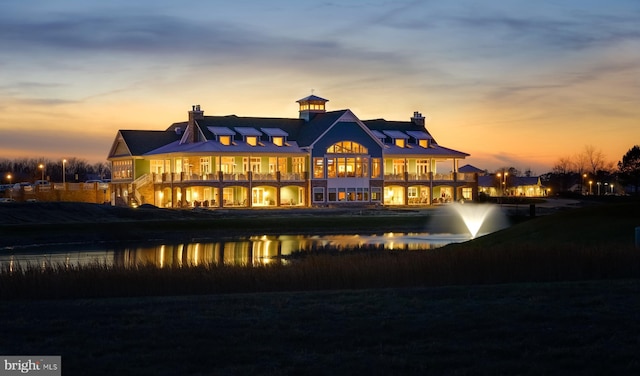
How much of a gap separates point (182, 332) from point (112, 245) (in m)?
35.6

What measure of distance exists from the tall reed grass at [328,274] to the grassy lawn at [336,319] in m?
0.05

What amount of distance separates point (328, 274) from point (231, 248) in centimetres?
2579

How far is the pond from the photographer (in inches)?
1545

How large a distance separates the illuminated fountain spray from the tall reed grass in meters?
25.4

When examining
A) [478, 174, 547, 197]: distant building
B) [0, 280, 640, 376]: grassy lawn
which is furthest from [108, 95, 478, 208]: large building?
[478, 174, 547, 197]: distant building

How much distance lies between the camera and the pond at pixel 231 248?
3925cm

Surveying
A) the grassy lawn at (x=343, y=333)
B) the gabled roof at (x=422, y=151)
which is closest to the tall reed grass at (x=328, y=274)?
the grassy lawn at (x=343, y=333)

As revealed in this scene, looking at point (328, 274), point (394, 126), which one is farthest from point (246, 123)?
point (328, 274)

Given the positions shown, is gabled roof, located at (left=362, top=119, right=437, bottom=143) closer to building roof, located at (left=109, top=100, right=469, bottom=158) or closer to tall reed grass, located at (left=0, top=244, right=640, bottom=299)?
building roof, located at (left=109, top=100, right=469, bottom=158)

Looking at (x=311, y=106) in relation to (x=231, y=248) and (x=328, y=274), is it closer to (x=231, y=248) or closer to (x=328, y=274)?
(x=231, y=248)

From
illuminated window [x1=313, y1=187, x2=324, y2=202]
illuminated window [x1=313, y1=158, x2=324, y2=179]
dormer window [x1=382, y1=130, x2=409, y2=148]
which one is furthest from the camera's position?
dormer window [x1=382, y1=130, x2=409, y2=148]

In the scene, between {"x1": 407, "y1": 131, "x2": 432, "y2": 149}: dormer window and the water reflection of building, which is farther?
{"x1": 407, "y1": 131, "x2": 432, "y2": 149}: dormer window

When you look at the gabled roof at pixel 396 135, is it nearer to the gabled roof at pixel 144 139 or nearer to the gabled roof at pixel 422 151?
the gabled roof at pixel 422 151

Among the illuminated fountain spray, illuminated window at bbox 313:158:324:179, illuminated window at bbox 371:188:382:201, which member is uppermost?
illuminated window at bbox 313:158:324:179
